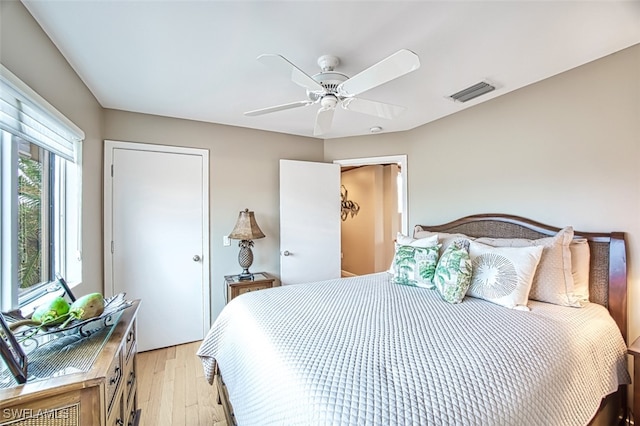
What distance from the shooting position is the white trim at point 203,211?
→ 108 inches

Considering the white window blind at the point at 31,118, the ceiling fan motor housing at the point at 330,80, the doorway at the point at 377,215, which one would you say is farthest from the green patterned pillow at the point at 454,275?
the doorway at the point at 377,215

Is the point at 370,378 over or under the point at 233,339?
over

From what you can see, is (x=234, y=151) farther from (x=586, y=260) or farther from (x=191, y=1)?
(x=586, y=260)

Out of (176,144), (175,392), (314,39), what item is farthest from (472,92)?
(175,392)

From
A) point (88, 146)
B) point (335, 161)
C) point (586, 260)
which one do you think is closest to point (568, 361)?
point (586, 260)

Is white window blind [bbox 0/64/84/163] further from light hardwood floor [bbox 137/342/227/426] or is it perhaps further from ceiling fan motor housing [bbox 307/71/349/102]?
light hardwood floor [bbox 137/342/227/426]

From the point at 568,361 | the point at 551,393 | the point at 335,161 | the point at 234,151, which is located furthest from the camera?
the point at 335,161

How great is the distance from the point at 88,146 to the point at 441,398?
9.61 ft

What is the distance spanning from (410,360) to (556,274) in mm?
1397

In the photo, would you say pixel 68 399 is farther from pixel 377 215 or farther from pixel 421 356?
pixel 377 215

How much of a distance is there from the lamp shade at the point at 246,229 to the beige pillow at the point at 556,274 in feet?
7.90

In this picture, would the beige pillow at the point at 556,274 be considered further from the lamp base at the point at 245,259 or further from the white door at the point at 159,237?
the white door at the point at 159,237

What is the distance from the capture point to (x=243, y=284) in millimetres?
2961

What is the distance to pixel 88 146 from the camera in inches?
91.9
